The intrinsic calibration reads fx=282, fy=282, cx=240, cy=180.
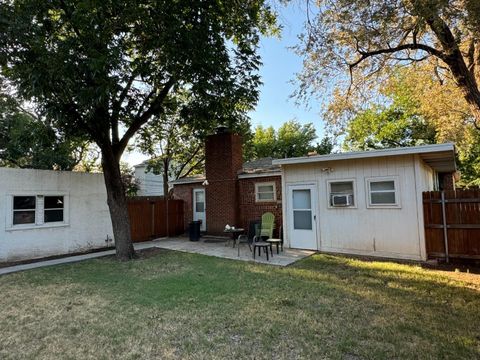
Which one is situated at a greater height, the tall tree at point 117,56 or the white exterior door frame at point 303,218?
the tall tree at point 117,56

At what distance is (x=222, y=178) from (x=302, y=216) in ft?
15.2

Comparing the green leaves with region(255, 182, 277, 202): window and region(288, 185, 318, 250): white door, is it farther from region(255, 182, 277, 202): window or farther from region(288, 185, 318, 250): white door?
region(255, 182, 277, 202): window

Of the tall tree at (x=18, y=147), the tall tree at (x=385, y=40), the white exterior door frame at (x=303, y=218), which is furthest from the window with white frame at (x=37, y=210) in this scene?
the tall tree at (x=385, y=40)

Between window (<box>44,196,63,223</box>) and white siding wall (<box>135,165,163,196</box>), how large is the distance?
51.8 ft

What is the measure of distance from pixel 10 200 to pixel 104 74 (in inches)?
217

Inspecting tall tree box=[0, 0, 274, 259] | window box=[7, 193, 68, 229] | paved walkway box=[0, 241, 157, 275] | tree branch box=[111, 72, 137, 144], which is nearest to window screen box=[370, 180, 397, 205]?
tall tree box=[0, 0, 274, 259]

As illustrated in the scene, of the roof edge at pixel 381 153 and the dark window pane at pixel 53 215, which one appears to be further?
the dark window pane at pixel 53 215

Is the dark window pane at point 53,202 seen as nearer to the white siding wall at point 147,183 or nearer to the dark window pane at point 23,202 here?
the dark window pane at point 23,202

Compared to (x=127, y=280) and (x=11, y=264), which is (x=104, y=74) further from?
(x=11, y=264)

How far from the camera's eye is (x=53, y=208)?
984 cm

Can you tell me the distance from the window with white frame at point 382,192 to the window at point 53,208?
10382mm

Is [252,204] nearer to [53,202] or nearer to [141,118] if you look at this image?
[141,118]

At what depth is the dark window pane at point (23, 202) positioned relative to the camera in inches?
350

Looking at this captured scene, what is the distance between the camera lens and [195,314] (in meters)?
4.41
